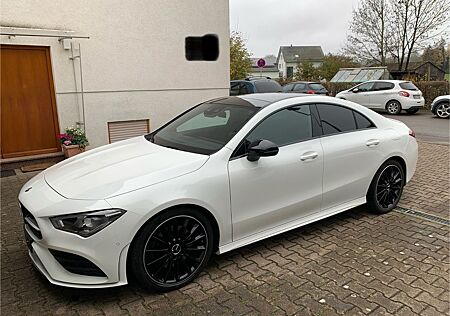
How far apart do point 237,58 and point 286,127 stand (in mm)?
17688

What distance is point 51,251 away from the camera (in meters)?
2.56

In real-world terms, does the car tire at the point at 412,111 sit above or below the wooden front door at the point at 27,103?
below

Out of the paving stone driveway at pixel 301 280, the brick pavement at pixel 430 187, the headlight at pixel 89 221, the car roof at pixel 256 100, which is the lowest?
the paving stone driveway at pixel 301 280

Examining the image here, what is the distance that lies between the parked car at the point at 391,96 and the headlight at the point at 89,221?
15535 mm

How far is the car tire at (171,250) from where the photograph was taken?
2.64 m

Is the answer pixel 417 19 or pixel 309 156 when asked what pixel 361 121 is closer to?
pixel 309 156

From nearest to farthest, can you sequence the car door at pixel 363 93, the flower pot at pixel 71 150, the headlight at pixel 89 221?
1. the headlight at pixel 89 221
2. the flower pot at pixel 71 150
3. the car door at pixel 363 93

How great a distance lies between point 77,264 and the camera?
2516 millimetres

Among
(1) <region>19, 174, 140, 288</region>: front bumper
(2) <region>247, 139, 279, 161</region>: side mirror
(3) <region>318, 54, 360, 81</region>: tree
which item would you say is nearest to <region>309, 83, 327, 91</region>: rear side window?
(2) <region>247, 139, 279, 161</region>: side mirror

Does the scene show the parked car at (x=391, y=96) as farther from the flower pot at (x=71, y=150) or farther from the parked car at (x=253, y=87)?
the flower pot at (x=71, y=150)

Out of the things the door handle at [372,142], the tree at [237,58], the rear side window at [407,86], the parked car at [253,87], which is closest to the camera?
the door handle at [372,142]

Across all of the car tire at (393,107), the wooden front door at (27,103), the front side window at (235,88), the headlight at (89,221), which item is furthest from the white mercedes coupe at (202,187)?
the car tire at (393,107)

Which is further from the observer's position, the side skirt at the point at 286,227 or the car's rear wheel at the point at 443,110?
the car's rear wheel at the point at 443,110

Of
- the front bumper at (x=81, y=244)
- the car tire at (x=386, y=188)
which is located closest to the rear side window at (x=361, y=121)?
the car tire at (x=386, y=188)
